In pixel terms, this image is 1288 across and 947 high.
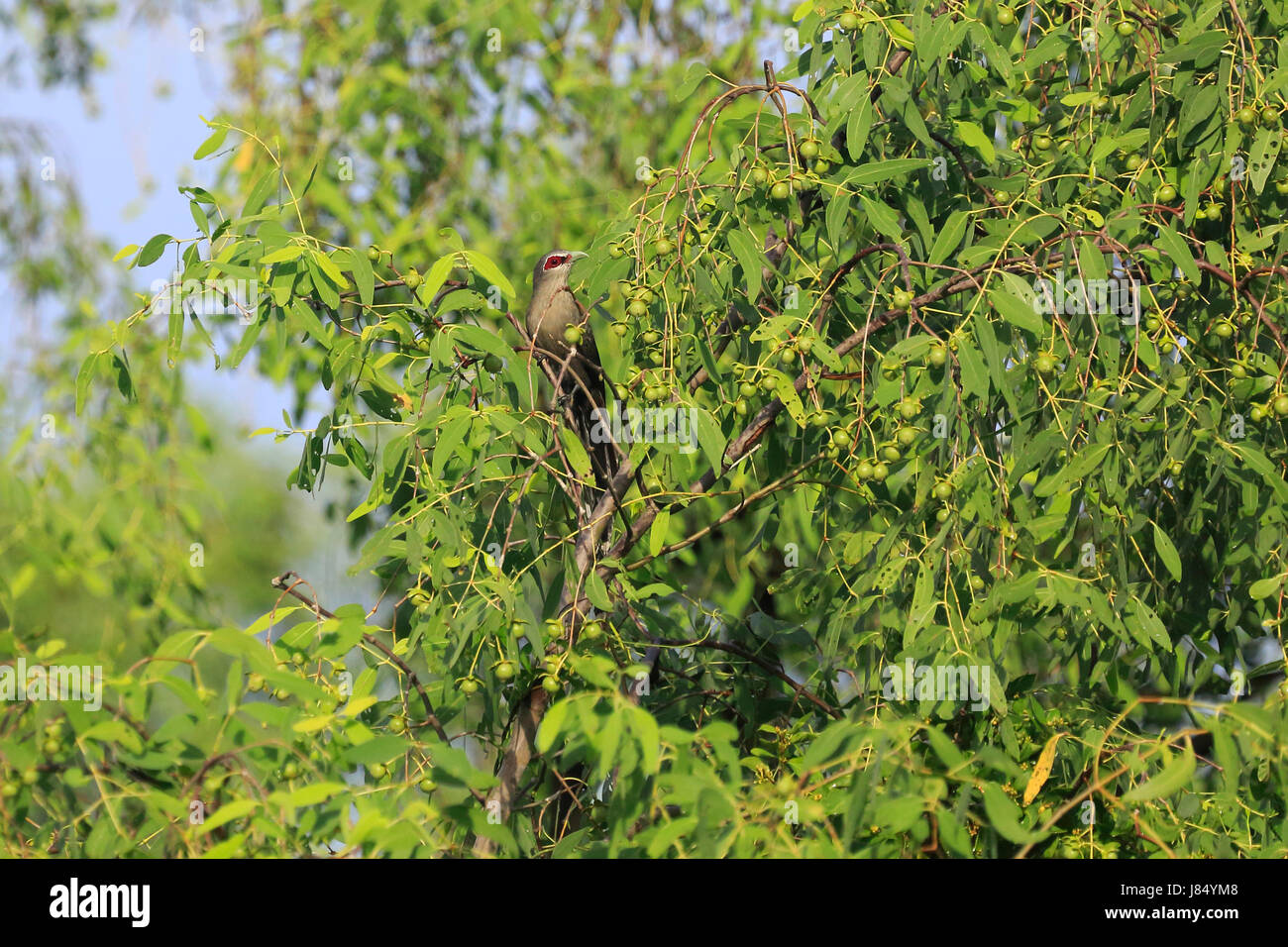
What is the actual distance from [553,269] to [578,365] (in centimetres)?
43

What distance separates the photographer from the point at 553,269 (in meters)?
2.61

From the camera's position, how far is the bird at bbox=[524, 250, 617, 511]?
83.7 inches

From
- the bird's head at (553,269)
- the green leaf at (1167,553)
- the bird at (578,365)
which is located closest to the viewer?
the green leaf at (1167,553)

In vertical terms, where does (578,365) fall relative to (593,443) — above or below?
above

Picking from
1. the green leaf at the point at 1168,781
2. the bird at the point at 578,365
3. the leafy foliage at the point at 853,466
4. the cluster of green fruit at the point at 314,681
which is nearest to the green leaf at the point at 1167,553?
the leafy foliage at the point at 853,466

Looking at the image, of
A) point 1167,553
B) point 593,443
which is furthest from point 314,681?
point 1167,553

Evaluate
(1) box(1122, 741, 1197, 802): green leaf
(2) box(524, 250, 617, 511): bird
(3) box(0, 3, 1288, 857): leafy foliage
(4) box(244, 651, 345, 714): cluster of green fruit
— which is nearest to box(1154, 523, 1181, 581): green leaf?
(3) box(0, 3, 1288, 857): leafy foliage

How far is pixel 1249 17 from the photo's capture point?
6.85ft

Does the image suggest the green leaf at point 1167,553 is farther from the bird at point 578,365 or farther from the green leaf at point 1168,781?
the bird at point 578,365

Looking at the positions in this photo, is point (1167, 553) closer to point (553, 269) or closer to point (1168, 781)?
point (1168, 781)

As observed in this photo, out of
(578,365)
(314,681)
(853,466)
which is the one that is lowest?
(314,681)

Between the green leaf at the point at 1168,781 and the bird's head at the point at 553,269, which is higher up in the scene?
the bird's head at the point at 553,269

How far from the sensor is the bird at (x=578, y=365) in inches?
83.7

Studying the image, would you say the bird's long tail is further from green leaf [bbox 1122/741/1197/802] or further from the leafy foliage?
green leaf [bbox 1122/741/1197/802]
